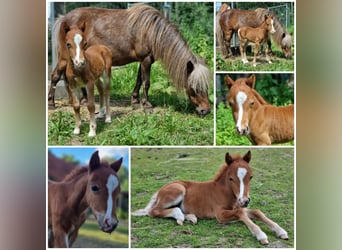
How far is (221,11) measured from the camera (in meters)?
3.15

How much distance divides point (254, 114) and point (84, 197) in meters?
0.87

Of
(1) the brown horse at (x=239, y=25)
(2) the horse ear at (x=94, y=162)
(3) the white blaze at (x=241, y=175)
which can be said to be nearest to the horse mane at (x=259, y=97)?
(1) the brown horse at (x=239, y=25)

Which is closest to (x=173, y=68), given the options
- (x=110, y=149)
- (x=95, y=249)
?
(x=110, y=149)

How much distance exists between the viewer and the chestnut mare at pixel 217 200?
3145 mm

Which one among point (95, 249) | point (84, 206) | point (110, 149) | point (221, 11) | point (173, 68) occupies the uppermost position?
point (221, 11)

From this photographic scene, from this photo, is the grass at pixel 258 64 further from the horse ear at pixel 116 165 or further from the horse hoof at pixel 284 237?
the horse hoof at pixel 284 237

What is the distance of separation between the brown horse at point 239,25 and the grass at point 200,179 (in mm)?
472

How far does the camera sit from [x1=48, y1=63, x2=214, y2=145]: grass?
3156mm

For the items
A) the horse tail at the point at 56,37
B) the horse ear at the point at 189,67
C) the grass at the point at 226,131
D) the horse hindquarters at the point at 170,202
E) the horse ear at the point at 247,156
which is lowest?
the horse hindquarters at the point at 170,202

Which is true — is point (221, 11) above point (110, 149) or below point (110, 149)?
above

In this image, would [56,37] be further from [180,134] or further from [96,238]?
[96,238]

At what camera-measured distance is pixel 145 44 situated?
318cm

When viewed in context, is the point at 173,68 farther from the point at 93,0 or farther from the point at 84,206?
the point at 84,206
